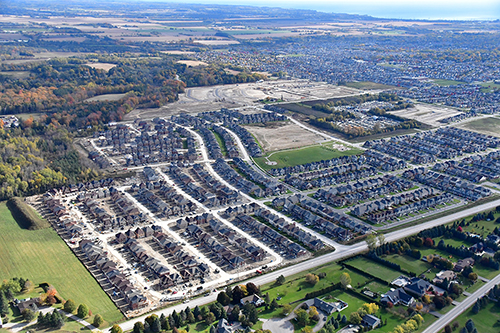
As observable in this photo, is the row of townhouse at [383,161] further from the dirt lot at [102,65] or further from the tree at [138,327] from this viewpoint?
the dirt lot at [102,65]

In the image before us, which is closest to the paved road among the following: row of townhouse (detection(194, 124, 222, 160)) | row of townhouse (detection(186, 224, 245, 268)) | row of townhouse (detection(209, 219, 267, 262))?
row of townhouse (detection(209, 219, 267, 262))

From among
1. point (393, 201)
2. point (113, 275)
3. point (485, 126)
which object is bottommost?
point (113, 275)

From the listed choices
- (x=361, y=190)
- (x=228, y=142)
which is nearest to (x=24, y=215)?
(x=228, y=142)

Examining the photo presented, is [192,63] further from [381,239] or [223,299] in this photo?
[223,299]

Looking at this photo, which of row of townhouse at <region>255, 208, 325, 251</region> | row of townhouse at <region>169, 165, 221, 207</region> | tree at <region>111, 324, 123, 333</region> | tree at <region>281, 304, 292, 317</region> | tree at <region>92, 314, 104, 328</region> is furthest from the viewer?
row of townhouse at <region>169, 165, 221, 207</region>

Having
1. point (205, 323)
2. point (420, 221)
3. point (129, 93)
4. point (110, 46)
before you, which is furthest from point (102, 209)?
point (110, 46)

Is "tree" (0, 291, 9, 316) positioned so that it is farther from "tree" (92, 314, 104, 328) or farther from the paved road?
the paved road

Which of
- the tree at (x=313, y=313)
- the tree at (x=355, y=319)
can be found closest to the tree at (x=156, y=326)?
the tree at (x=313, y=313)
